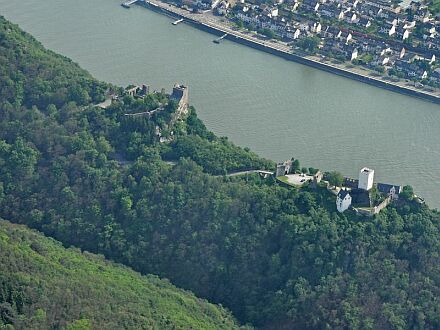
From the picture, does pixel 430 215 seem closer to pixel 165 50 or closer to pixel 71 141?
pixel 71 141

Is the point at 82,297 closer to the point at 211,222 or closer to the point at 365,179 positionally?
the point at 211,222

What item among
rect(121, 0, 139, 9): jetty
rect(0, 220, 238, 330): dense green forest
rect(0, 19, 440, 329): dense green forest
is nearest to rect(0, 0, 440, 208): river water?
rect(121, 0, 139, 9): jetty

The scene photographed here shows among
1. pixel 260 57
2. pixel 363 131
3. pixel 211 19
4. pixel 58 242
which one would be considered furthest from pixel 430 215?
pixel 211 19

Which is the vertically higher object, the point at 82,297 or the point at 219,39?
the point at 219,39

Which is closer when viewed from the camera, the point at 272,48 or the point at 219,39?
the point at 272,48

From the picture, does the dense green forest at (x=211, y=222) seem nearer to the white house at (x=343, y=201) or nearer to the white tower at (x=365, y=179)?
the white house at (x=343, y=201)

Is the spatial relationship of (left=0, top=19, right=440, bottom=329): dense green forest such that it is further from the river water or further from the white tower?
the river water

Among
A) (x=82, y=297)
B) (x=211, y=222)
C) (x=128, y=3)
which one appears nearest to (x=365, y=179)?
(x=211, y=222)
